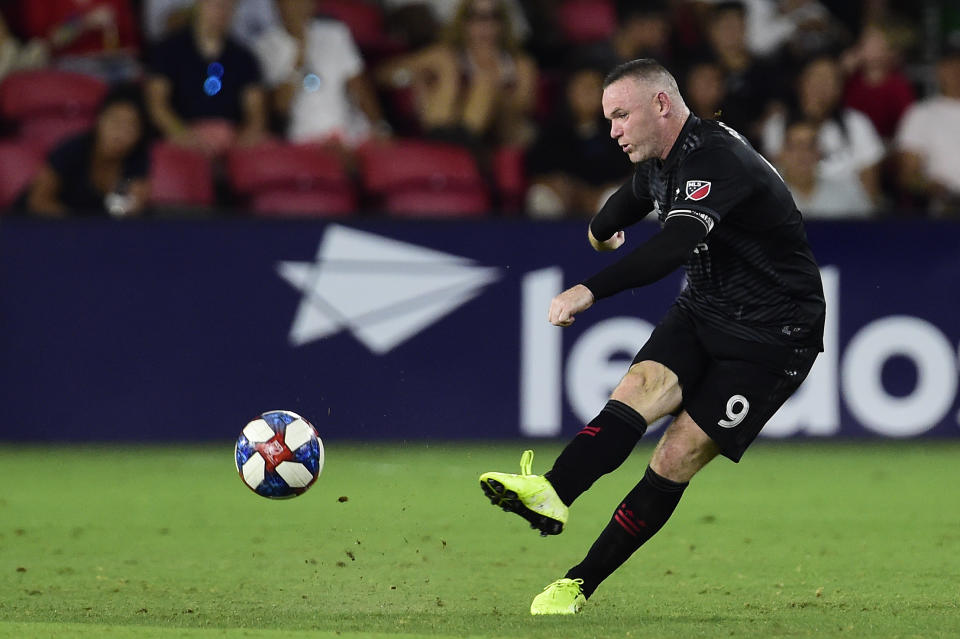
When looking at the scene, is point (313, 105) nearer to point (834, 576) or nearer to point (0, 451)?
point (0, 451)

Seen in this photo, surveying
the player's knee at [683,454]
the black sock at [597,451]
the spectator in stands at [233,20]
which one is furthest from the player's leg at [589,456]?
the spectator in stands at [233,20]

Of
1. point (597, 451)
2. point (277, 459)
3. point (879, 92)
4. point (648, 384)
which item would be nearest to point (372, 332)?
point (277, 459)

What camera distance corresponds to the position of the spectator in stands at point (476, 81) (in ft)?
38.6

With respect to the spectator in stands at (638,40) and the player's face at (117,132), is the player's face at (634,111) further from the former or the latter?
the spectator in stands at (638,40)

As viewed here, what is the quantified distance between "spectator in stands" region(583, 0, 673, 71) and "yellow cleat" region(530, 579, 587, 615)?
22.7 ft

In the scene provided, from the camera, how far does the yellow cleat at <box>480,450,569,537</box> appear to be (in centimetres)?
517

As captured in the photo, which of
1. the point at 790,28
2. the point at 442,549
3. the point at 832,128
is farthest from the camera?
the point at 790,28

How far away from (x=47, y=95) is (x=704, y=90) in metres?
4.99

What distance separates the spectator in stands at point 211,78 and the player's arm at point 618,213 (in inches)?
225

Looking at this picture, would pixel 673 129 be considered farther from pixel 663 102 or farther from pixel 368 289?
pixel 368 289

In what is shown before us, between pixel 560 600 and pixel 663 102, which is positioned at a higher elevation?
pixel 663 102

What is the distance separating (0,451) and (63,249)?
142 cm

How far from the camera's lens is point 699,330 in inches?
231

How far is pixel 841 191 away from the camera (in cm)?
1138
